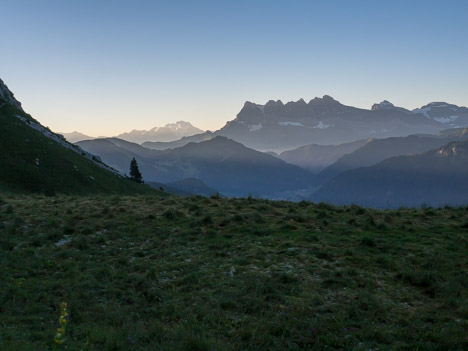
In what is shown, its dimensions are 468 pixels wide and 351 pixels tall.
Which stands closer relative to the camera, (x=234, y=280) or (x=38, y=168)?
(x=234, y=280)

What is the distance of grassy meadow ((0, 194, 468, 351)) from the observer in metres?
Answer: 8.45

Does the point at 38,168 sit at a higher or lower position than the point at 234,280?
higher

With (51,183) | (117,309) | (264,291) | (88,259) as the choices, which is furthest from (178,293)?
(51,183)

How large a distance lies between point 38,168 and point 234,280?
194 feet

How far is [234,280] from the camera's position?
11766 millimetres

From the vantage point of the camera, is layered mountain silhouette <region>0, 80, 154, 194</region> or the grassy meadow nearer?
the grassy meadow

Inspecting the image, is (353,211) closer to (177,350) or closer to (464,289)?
(464,289)

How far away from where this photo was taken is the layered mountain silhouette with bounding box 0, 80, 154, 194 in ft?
173

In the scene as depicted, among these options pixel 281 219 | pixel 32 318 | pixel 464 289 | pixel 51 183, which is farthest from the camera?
pixel 51 183

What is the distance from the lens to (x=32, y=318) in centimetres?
963

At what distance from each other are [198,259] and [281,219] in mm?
7059

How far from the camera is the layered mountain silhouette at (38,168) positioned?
173 ft

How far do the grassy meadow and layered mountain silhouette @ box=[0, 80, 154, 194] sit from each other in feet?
125

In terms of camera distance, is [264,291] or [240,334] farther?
[264,291]
